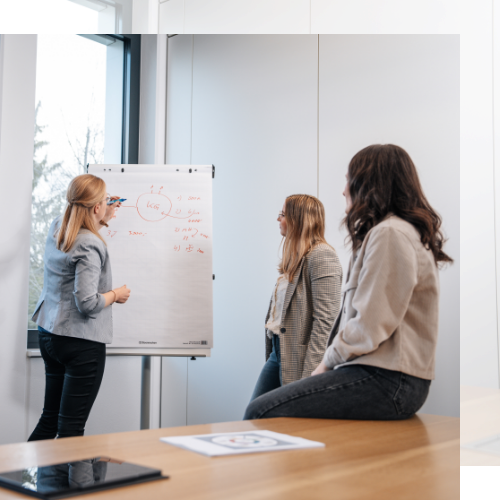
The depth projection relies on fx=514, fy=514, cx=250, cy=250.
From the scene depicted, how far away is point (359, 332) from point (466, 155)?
1.50 feet

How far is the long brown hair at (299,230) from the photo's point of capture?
1.98 m

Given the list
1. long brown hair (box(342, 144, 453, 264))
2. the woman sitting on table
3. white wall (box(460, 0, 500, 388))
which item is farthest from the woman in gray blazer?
white wall (box(460, 0, 500, 388))

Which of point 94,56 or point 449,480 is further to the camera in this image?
point 94,56

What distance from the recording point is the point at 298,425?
1038 millimetres

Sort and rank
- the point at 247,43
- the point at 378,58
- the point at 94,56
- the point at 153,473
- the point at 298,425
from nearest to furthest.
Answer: the point at 153,473 → the point at 298,425 → the point at 378,58 → the point at 247,43 → the point at 94,56

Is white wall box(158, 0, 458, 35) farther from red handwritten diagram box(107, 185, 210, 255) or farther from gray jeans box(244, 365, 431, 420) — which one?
red handwritten diagram box(107, 185, 210, 255)

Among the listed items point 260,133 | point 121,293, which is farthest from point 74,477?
point 260,133

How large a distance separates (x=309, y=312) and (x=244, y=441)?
1112 millimetres

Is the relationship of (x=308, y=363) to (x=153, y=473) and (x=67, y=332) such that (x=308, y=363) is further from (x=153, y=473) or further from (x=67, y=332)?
(x=153, y=473)

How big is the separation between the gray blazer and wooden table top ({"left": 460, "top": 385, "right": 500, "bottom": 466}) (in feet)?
4.86

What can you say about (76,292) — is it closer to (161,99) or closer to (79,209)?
(79,209)

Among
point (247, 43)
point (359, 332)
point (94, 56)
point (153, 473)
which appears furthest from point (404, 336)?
point (94, 56)

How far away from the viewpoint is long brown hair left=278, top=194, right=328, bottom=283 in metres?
1.98

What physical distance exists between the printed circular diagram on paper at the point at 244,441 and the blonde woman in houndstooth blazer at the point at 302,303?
39.1 inches
